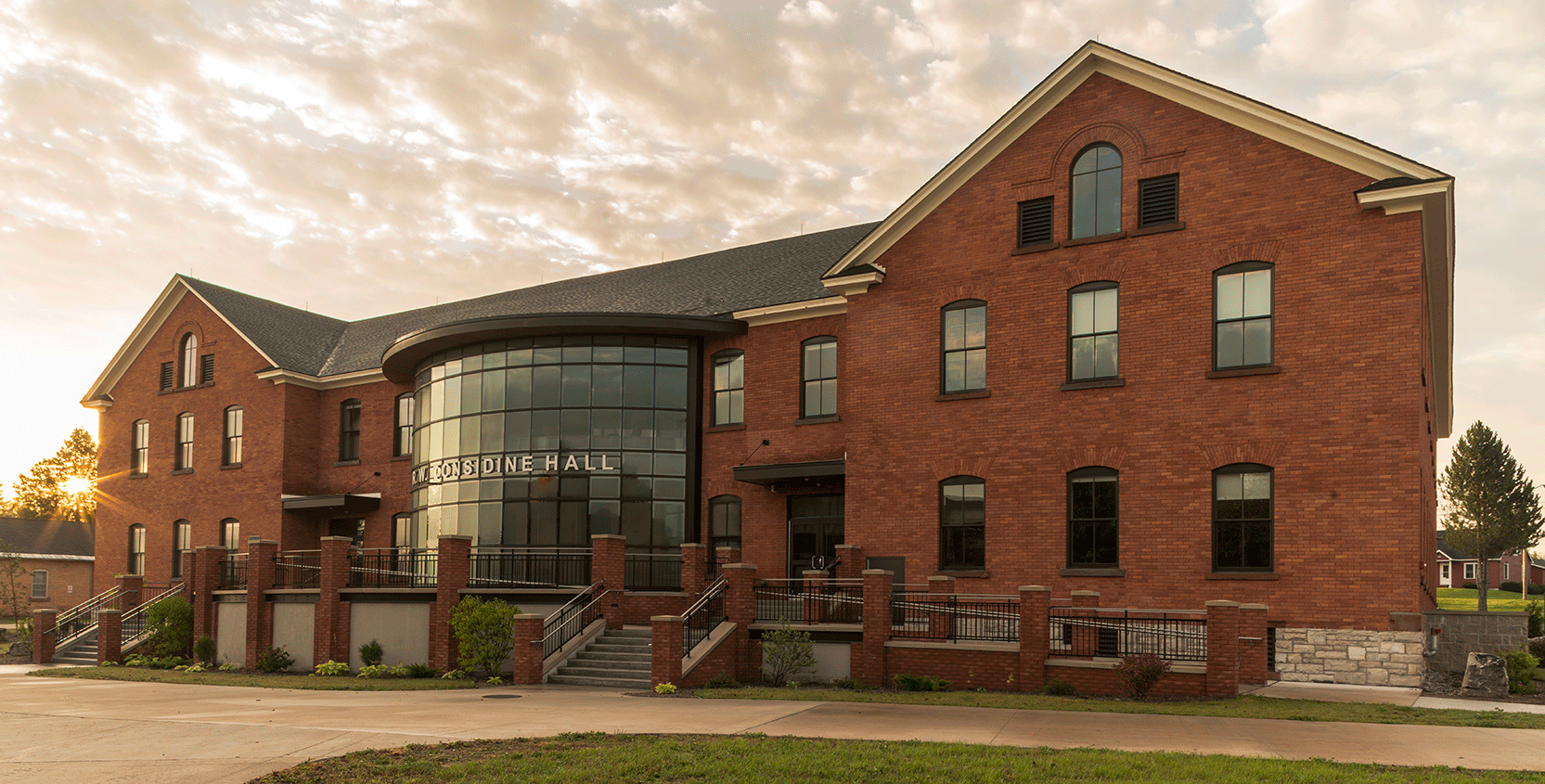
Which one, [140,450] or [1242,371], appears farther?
[140,450]

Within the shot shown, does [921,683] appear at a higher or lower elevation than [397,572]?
lower

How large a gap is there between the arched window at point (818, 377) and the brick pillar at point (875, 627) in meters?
7.43

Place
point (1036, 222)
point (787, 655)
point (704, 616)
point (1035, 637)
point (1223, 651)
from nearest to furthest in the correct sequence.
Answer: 1. point (1223, 651)
2. point (1035, 637)
3. point (787, 655)
4. point (704, 616)
5. point (1036, 222)

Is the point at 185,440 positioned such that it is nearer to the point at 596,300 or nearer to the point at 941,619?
the point at 596,300

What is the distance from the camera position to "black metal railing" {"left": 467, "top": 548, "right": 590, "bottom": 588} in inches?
1042

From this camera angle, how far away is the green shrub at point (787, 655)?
19797 millimetres

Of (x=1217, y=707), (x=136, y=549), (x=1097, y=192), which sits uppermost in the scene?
A: (x=1097, y=192)

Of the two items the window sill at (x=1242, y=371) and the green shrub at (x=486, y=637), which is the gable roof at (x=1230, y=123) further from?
the green shrub at (x=486, y=637)

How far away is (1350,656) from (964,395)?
849 cm

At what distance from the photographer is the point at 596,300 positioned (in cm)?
3297

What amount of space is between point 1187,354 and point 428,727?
49.0 feet

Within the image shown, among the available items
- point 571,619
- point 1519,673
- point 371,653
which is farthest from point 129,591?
point 1519,673

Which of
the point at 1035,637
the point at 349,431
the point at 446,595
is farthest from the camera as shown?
the point at 349,431

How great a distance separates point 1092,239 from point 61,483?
92259mm
